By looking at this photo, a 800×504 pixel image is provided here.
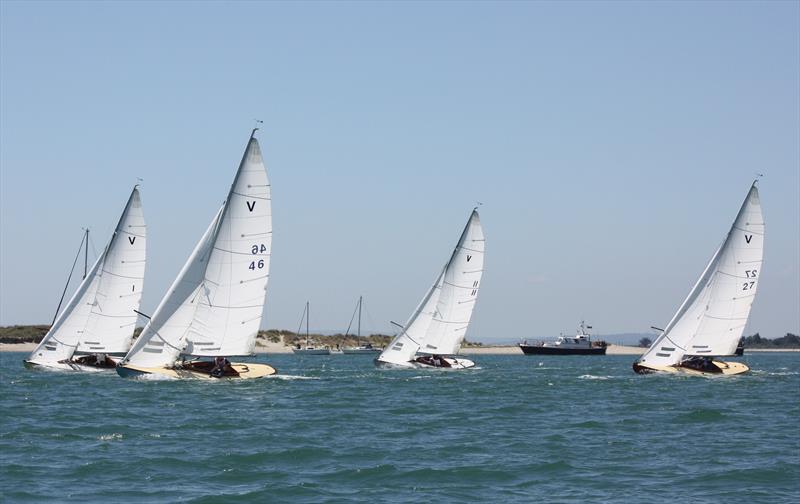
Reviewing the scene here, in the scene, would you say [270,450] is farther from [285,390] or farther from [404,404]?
[285,390]

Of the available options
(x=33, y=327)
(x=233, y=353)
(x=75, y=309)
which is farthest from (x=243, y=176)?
(x=33, y=327)

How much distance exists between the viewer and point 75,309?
6306 centimetres

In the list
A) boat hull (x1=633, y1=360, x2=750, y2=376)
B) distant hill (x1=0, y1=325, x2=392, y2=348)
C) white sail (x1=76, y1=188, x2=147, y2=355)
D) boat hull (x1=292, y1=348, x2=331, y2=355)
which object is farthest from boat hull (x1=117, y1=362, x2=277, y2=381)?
boat hull (x1=292, y1=348, x2=331, y2=355)

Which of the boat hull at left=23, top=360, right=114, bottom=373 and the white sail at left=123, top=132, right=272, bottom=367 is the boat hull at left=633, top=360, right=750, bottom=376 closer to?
A: the white sail at left=123, top=132, right=272, bottom=367

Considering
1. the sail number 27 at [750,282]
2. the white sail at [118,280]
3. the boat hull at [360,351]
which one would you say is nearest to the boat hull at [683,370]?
the sail number 27 at [750,282]

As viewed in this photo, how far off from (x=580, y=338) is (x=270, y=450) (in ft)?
402

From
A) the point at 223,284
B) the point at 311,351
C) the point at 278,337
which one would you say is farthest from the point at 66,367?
the point at 278,337

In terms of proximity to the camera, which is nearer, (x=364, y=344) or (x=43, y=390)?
(x=43, y=390)

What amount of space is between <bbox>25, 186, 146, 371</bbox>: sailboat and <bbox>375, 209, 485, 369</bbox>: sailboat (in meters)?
17.9

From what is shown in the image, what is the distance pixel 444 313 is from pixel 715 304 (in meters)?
18.1

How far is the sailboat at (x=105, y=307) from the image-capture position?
62.8 metres

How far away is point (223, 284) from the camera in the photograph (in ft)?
170

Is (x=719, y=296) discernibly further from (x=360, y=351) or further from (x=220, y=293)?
(x=360, y=351)

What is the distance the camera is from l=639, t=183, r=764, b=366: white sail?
212 feet
